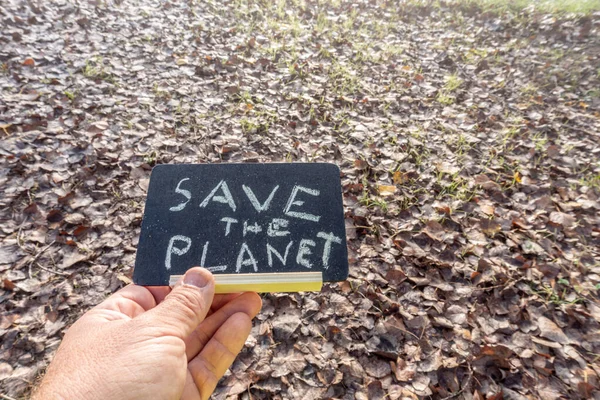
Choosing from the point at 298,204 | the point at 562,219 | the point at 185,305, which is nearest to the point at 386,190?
the point at 562,219

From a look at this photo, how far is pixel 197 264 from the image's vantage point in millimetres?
1432

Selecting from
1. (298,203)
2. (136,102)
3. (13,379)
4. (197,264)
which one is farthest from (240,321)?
(136,102)

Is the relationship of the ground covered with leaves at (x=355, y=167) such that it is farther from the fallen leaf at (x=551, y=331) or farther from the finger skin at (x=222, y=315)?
the finger skin at (x=222, y=315)

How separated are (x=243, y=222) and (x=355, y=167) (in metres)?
1.80

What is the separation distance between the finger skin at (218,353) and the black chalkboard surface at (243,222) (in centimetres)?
47

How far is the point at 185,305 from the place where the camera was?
133 cm

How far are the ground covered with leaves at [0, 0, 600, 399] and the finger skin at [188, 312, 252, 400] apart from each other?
0.78ft

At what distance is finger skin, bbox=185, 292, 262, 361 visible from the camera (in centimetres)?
179

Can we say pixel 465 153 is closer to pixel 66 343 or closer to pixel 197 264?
pixel 197 264

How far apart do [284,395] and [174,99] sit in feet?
10.4

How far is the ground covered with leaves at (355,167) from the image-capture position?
197 centimetres

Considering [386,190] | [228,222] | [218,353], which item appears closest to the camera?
[228,222]

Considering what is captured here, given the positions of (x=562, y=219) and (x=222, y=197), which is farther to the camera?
(x=562, y=219)

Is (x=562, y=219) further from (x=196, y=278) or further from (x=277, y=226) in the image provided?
(x=196, y=278)
